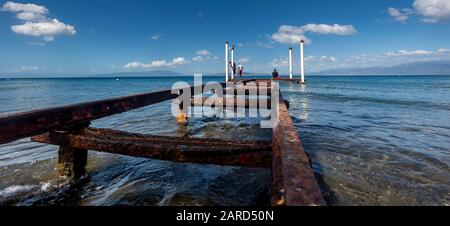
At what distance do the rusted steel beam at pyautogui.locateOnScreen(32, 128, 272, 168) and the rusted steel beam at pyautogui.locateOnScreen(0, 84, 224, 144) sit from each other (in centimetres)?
25

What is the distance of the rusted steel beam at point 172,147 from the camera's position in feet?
8.33

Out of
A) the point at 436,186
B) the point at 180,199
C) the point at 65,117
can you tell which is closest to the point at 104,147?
the point at 65,117

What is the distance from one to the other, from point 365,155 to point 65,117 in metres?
5.22

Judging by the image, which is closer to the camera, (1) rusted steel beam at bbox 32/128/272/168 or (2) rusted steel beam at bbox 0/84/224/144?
(2) rusted steel beam at bbox 0/84/224/144

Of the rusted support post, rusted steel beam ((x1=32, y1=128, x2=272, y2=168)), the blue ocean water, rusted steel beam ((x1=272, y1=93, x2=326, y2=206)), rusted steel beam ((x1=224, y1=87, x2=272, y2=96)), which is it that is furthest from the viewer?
rusted steel beam ((x1=224, y1=87, x2=272, y2=96))

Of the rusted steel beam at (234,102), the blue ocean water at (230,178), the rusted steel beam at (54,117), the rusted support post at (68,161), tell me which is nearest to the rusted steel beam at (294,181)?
the blue ocean water at (230,178)

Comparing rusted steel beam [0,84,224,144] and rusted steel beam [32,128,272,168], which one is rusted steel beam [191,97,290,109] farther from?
rusted steel beam [32,128,272,168]

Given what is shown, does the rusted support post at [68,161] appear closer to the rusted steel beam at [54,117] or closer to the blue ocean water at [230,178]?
the blue ocean water at [230,178]

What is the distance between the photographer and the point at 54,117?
2.65m

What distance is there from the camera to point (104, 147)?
2.88 meters

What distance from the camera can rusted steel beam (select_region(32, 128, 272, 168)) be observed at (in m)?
2.54

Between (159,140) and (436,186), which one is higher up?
(159,140)

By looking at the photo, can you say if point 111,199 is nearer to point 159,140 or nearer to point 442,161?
point 159,140

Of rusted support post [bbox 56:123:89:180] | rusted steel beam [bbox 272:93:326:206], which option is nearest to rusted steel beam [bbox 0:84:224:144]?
rusted support post [bbox 56:123:89:180]
